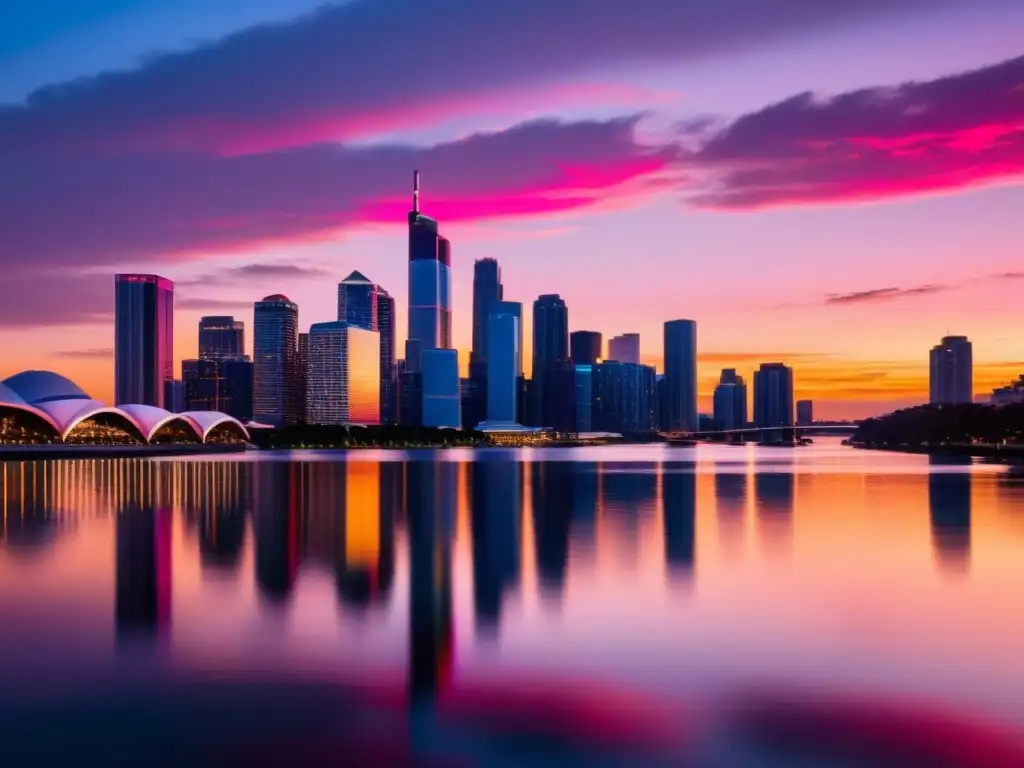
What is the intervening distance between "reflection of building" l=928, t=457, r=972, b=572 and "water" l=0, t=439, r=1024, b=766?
292 mm

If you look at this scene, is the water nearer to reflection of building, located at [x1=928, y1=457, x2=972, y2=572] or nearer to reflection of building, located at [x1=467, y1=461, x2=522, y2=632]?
reflection of building, located at [x1=467, y1=461, x2=522, y2=632]

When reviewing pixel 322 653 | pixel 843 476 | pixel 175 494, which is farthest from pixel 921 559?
pixel 843 476

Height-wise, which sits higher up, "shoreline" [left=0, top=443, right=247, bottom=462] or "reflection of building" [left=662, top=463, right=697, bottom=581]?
"reflection of building" [left=662, top=463, right=697, bottom=581]

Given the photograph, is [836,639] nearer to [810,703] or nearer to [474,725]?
[810,703]

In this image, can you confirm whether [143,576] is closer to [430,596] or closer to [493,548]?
[430,596]

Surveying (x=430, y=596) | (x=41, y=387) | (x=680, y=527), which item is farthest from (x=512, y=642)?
(x=41, y=387)

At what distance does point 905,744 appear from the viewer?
11250mm

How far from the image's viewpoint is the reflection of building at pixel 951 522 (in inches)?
1057

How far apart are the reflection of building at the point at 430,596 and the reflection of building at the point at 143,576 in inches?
181

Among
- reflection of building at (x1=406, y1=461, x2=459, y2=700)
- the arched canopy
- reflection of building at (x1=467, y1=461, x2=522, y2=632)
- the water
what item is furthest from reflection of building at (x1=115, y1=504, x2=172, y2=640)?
the arched canopy

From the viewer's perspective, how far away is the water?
447 inches

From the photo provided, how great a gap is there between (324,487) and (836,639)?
4479 cm

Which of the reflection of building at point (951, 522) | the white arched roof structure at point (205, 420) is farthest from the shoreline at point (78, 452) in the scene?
the reflection of building at point (951, 522)

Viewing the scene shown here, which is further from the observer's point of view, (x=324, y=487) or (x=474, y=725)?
(x=324, y=487)
